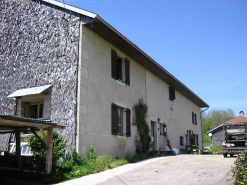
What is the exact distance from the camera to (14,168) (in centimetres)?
1107

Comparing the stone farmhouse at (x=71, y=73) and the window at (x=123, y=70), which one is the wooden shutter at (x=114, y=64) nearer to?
the stone farmhouse at (x=71, y=73)

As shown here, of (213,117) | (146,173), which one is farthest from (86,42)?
(213,117)

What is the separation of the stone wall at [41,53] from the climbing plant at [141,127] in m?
5.16

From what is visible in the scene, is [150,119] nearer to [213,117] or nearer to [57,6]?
[57,6]

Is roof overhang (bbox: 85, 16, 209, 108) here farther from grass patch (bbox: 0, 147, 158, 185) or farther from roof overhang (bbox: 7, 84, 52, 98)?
grass patch (bbox: 0, 147, 158, 185)

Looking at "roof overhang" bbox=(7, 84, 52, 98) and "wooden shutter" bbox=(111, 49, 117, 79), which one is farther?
"wooden shutter" bbox=(111, 49, 117, 79)

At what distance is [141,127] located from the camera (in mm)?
17062

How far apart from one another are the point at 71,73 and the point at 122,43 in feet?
11.5

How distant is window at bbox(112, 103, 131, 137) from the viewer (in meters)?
14.8

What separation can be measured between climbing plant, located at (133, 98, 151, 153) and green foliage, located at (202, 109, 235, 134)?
134 feet

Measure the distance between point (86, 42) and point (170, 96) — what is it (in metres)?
11.3

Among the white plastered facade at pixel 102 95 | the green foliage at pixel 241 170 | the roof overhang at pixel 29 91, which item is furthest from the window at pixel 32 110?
the green foliage at pixel 241 170

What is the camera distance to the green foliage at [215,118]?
56.6m

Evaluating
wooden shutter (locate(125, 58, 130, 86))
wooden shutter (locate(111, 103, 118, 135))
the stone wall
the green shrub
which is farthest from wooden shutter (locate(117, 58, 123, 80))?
the green shrub
